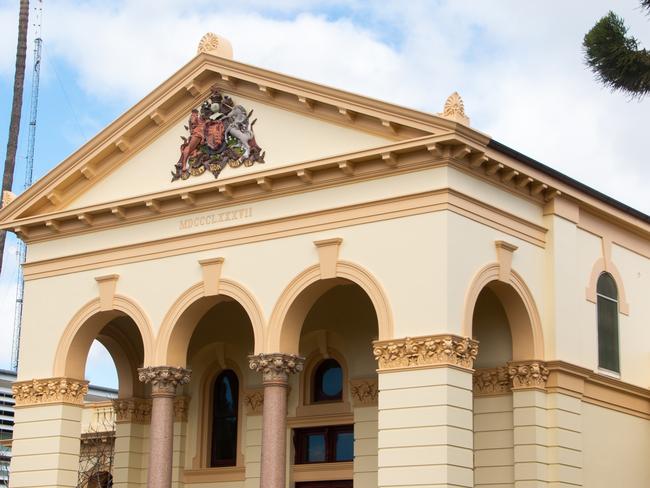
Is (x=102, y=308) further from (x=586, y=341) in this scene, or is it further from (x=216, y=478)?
(x=586, y=341)

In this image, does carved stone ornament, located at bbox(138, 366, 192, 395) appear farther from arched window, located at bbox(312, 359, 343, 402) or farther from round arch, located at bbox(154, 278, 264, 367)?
arched window, located at bbox(312, 359, 343, 402)

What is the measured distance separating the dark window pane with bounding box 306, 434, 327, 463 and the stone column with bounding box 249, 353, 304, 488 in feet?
13.6

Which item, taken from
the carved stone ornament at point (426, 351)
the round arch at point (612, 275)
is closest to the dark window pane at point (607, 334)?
the round arch at point (612, 275)

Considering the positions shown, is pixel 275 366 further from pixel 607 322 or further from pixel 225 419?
pixel 607 322

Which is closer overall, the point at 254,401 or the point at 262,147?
the point at 262,147

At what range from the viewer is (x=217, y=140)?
95.6 feet

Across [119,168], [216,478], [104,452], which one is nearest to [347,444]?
[216,478]

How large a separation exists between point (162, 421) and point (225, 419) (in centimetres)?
439

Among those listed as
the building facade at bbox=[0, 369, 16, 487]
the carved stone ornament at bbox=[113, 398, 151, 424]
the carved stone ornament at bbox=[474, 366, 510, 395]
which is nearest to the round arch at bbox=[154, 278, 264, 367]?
the carved stone ornament at bbox=[474, 366, 510, 395]

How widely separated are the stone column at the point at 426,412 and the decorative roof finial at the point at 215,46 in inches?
307

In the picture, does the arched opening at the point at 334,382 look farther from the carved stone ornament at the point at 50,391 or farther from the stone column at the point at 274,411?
the carved stone ornament at the point at 50,391

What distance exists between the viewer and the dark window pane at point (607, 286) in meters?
30.1

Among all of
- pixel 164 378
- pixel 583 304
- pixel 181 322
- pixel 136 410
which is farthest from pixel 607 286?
pixel 136 410

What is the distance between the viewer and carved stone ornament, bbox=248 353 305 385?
2706 centimetres
